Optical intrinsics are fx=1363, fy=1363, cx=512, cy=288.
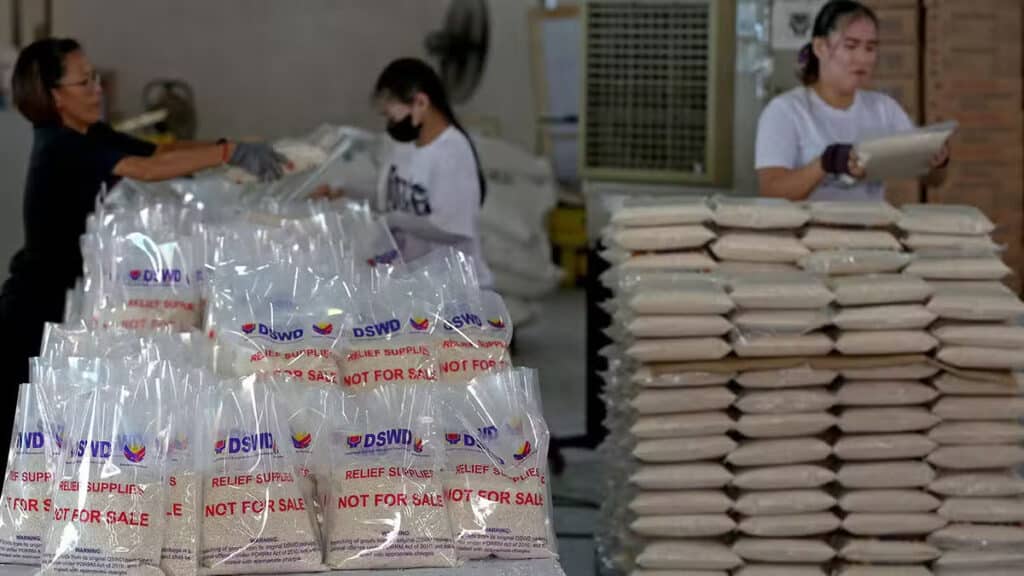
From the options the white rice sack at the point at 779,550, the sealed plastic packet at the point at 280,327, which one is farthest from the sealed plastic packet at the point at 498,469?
the white rice sack at the point at 779,550

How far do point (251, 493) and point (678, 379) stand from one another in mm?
1383

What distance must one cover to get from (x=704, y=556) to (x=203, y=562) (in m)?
1.48

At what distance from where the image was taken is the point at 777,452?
2.99 metres

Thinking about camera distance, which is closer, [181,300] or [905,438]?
[181,300]

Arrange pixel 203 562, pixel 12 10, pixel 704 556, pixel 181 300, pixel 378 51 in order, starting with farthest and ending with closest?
1. pixel 378 51
2. pixel 12 10
3. pixel 704 556
4. pixel 181 300
5. pixel 203 562

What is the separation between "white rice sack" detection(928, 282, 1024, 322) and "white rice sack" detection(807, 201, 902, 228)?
0.20m

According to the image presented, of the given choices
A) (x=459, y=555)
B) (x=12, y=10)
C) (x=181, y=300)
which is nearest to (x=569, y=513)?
(x=181, y=300)

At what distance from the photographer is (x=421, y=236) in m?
3.70

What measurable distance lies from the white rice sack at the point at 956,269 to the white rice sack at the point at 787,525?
0.58 metres

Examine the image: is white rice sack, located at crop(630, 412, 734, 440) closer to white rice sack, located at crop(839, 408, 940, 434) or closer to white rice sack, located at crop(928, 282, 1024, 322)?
white rice sack, located at crop(839, 408, 940, 434)

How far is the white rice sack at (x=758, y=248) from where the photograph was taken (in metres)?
3.07

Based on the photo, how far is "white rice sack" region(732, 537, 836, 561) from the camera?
3010mm

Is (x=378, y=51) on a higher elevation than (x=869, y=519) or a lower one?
higher

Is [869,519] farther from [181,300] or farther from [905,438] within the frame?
[181,300]
